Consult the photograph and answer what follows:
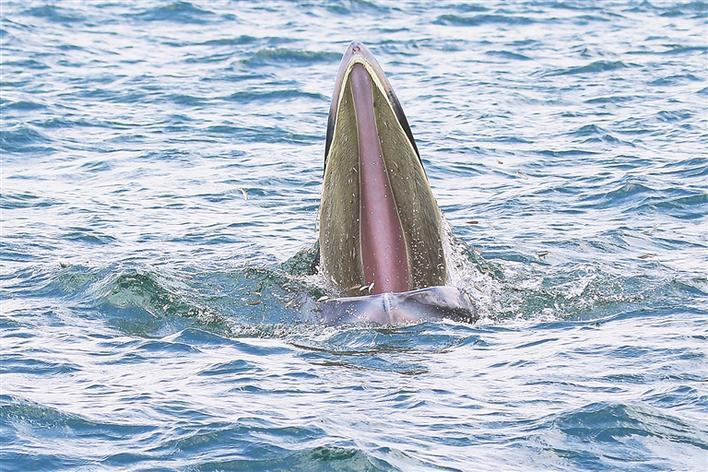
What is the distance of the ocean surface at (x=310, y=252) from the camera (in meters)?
Result: 7.27

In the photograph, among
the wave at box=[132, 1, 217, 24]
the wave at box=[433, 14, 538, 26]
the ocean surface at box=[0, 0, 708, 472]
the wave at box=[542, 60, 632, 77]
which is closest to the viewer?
the ocean surface at box=[0, 0, 708, 472]

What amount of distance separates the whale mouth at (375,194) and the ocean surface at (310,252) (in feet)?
1.42

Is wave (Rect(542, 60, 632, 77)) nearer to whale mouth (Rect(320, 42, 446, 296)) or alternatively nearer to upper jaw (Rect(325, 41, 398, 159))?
whale mouth (Rect(320, 42, 446, 296))


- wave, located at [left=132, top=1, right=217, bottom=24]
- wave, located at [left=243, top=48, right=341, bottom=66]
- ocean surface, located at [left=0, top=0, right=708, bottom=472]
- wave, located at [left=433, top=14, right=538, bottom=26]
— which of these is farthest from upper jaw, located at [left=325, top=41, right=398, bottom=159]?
wave, located at [left=132, top=1, right=217, bottom=24]

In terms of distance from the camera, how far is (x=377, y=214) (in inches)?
347

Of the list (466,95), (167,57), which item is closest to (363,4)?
(167,57)

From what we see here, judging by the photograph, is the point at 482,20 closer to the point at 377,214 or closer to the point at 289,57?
the point at 289,57

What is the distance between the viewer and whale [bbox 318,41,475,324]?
336 inches

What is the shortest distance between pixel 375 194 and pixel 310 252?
278 centimetres

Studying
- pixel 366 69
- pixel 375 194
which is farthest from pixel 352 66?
pixel 375 194

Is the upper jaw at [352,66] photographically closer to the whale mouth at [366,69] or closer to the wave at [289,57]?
the whale mouth at [366,69]

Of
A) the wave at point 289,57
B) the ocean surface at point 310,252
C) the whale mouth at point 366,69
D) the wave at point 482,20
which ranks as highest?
the whale mouth at point 366,69

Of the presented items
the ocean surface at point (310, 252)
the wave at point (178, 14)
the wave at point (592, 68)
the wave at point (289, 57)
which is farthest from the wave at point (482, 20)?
the wave at point (178, 14)

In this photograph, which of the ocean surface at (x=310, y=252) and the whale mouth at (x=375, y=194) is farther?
the whale mouth at (x=375, y=194)
